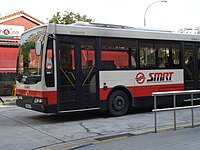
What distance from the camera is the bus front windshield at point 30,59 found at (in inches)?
392

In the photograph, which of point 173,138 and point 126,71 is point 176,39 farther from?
point 173,138

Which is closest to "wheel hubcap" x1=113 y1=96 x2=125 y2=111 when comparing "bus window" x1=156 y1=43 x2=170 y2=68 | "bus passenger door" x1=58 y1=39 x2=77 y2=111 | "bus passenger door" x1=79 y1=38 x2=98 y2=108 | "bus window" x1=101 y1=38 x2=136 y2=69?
"bus passenger door" x1=79 y1=38 x2=98 y2=108

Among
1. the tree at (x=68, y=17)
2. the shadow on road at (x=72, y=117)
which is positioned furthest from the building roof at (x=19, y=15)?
the shadow on road at (x=72, y=117)

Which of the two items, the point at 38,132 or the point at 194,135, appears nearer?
the point at 194,135

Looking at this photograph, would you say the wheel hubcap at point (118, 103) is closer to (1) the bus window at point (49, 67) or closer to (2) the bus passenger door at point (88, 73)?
(2) the bus passenger door at point (88, 73)

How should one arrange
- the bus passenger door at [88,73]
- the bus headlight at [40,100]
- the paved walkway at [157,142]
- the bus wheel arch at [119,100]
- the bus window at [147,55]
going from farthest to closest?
the bus window at [147,55]
the bus wheel arch at [119,100]
the bus passenger door at [88,73]
the bus headlight at [40,100]
the paved walkway at [157,142]

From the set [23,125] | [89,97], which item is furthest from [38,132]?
[89,97]

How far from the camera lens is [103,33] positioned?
35.8ft

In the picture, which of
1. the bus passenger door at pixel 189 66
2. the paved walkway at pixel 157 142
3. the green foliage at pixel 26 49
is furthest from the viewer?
the bus passenger door at pixel 189 66

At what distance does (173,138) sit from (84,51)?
14.7 feet

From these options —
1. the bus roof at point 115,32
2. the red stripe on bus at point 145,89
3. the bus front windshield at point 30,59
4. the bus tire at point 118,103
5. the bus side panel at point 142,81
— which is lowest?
the bus tire at point 118,103

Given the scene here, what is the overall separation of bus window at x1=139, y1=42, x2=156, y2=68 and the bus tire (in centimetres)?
138

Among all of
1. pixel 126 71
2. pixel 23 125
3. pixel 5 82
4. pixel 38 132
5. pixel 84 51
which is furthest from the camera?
pixel 5 82

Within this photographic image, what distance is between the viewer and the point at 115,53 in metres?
11.1
